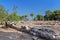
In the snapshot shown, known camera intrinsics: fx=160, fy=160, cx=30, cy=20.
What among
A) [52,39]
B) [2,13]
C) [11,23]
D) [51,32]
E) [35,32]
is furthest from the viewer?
[11,23]

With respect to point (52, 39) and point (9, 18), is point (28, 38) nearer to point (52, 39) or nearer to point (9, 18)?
point (52, 39)

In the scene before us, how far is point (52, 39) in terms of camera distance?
34.0 feet

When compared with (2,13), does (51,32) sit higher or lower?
lower

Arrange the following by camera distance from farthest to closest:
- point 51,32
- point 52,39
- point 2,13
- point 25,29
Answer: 1. point 2,13
2. point 25,29
3. point 51,32
4. point 52,39

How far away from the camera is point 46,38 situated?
35.5 feet

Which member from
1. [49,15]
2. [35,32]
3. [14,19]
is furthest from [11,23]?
[49,15]

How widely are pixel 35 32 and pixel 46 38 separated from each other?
1.62 meters

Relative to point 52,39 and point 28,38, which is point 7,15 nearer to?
point 28,38

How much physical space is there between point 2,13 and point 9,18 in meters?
0.97

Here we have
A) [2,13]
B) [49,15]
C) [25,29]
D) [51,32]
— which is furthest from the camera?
[49,15]

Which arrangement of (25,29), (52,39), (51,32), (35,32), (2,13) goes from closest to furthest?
(52,39) < (51,32) < (35,32) < (25,29) < (2,13)

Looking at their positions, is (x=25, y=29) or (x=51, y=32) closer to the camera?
(x=51, y=32)

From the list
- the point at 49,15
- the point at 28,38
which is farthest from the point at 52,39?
the point at 49,15

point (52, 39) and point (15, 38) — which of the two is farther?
point (15, 38)
